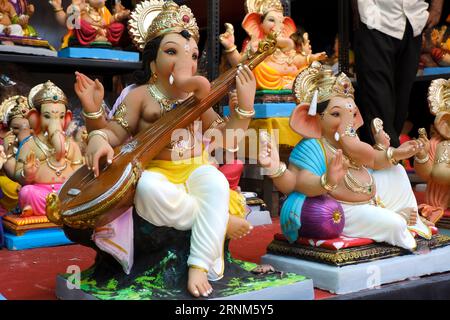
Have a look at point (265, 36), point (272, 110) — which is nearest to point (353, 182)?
point (272, 110)

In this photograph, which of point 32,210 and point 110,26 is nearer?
point 32,210

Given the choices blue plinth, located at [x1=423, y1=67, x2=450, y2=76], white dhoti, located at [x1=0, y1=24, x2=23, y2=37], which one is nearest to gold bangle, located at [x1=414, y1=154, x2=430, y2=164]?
blue plinth, located at [x1=423, y1=67, x2=450, y2=76]

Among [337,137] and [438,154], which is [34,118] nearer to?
[337,137]

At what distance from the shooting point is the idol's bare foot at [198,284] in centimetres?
157

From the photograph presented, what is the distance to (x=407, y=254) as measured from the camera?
81.6 inches

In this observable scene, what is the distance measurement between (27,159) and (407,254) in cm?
186

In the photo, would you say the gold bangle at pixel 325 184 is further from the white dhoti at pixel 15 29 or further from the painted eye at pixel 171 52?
the white dhoti at pixel 15 29

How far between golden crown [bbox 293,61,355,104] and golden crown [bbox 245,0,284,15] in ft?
5.09

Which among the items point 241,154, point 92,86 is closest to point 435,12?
point 241,154

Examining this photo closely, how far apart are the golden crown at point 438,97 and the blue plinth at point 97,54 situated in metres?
2.14

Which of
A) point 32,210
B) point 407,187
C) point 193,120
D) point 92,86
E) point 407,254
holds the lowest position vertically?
point 32,210

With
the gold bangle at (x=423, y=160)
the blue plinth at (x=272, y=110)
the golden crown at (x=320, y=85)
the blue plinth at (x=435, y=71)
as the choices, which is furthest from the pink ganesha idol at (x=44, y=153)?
Result: the blue plinth at (x=435, y=71)

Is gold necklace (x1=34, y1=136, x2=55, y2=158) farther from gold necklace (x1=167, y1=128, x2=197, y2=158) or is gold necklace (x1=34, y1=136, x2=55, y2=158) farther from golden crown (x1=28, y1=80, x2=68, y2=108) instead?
gold necklace (x1=167, y1=128, x2=197, y2=158)
